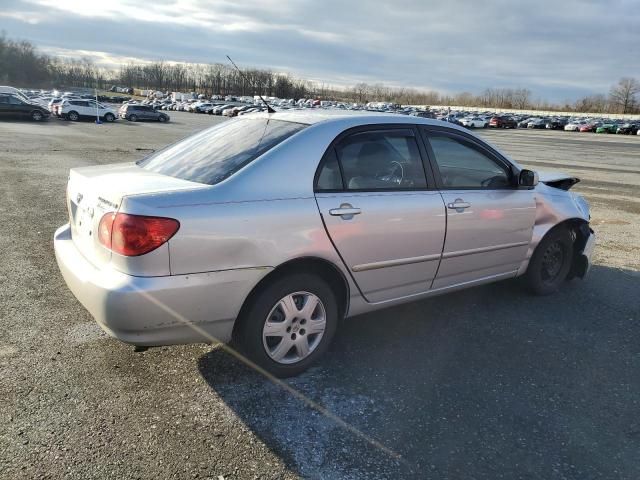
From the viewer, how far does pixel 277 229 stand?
9.86 ft

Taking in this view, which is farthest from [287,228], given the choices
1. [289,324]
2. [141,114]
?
[141,114]

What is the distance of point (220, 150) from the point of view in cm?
351

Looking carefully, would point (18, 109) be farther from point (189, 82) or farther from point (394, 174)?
point (189, 82)

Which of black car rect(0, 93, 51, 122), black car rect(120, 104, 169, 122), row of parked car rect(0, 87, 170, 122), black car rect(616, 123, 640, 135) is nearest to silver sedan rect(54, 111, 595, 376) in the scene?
black car rect(0, 93, 51, 122)

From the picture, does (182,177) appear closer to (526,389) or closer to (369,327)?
(369,327)

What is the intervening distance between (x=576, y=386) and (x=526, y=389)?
1.19ft

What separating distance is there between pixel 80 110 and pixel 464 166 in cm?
4028

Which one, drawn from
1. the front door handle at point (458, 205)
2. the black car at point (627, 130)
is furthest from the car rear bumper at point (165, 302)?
the black car at point (627, 130)

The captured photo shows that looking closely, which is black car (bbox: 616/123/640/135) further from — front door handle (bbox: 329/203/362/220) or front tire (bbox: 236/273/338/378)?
front tire (bbox: 236/273/338/378)

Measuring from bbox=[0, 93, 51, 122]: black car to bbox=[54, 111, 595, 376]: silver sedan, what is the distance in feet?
111

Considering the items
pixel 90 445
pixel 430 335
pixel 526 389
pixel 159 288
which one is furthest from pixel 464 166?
pixel 90 445

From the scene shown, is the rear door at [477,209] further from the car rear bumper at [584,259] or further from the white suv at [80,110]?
the white suv at [80,110]

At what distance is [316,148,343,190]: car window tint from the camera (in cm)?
328

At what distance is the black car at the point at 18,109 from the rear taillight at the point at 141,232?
35.1 m
